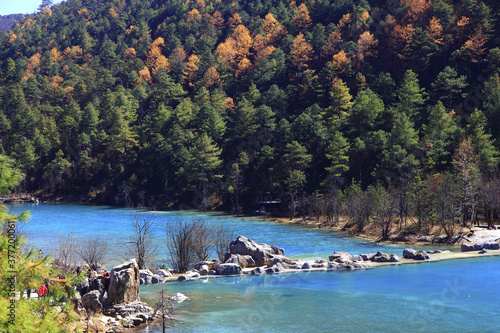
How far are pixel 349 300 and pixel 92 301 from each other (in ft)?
38.9

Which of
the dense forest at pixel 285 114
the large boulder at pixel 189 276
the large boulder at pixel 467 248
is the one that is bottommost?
the large boulder at pixel 189 276

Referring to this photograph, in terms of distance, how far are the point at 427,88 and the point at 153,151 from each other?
1899 inches

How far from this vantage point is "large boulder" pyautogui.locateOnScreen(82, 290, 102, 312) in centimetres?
1923

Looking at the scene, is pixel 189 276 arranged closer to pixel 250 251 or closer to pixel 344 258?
pixel 250 251

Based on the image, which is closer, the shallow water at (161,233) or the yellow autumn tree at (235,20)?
the shallow water at (161,233)

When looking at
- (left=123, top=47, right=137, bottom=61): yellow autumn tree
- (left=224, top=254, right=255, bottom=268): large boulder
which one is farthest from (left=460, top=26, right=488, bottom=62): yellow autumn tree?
(left=123, top=47, right=137, bottom=61): yellow autumn tree

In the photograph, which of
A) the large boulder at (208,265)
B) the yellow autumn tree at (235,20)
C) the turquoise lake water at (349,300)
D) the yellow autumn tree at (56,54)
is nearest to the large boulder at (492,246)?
the turquoise lake water at (349,300)

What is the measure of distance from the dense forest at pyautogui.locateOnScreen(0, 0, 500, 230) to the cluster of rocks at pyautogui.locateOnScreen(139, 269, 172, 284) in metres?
23.9

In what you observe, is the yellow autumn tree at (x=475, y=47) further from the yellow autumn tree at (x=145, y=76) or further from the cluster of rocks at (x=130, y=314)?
the yellow autumn tree at (x=145, y=76)

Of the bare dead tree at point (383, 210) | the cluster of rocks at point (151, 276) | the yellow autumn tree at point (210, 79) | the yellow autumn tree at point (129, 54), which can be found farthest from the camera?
the yellow autumn tree at point (129, 54)

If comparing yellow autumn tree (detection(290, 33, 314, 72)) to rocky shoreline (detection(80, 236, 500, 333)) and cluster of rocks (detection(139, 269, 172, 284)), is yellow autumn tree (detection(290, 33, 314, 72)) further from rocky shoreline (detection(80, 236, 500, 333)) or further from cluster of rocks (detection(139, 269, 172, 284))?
cluster of rocks (detection(139, 269, 172, 284))

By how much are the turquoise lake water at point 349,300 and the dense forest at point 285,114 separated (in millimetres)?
14530

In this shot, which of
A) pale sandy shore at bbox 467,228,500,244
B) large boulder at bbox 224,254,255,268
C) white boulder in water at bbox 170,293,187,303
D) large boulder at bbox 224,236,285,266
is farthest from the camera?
pale sandy shore at bbox 467,228,500,244

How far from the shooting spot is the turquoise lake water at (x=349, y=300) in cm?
1981
